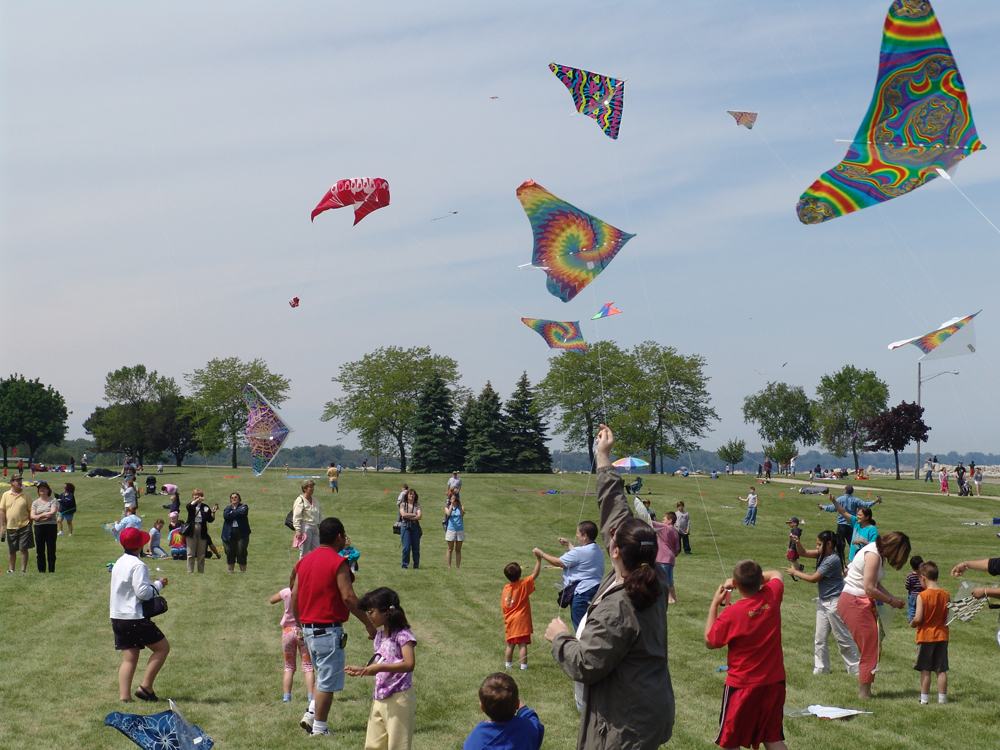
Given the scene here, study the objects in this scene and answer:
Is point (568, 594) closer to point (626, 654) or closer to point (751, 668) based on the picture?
point (751, 668)

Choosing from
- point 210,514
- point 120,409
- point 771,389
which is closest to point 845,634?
point 210,514

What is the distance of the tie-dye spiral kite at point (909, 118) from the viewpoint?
8.75 m

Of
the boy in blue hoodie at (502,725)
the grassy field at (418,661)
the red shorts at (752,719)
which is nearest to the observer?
the boy in blue hoodie at (502,725)

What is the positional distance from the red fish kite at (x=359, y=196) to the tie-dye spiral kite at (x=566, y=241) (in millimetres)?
3250

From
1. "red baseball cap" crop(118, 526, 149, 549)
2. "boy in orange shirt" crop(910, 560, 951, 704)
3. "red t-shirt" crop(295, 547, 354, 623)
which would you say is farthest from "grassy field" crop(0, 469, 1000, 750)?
"red baseball cap" crop(118, 526, 149, 549)

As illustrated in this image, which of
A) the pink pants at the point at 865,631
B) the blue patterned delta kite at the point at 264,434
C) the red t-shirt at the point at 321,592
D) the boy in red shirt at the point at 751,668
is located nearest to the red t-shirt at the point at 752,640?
the boy in red shirt at the point at 751,668

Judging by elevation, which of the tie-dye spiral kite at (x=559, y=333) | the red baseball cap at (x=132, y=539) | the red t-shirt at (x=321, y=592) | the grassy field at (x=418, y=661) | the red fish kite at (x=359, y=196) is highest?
the red fish kite at (x=359, y=196)

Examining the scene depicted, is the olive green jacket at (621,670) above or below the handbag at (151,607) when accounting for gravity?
above

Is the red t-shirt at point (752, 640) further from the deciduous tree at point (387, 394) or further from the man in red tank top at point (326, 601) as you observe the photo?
the deciduous tree at point (387, 394)

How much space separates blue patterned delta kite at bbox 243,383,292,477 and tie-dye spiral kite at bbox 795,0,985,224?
57.9 feet

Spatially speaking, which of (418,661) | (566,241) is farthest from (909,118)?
(418,661)

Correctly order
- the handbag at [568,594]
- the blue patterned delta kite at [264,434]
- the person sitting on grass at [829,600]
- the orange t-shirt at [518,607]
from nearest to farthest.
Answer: the handbag at [568,594]
the person sitting on grass at [829,600]
the orange t-shirt at [518,607]
the blue patterned delta kite at [264,434]

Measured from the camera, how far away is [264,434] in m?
24.2

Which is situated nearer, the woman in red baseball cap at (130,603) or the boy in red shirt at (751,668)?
the boy in red shirt at (751,668)
